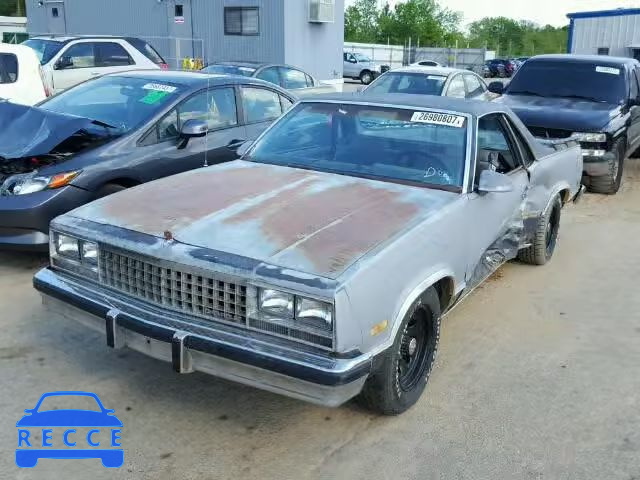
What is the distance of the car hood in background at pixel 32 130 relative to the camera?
17.5 feet

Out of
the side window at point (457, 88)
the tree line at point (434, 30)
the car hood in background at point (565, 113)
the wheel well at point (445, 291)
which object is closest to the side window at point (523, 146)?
the wheel well at point (445, 291)

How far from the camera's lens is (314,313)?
2.92 meters

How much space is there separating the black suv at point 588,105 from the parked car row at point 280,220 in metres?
2.03

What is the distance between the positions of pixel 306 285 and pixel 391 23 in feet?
229

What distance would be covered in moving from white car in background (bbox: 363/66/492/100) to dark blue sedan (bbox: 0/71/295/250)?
225 inches

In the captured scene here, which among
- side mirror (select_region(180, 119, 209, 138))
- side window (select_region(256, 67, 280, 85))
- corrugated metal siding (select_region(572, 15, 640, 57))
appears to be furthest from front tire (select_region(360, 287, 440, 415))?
corrugated metal siding (select_region(572, 15, 640, 57))

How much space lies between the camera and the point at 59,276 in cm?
371

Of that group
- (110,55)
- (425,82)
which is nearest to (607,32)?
(425,82)

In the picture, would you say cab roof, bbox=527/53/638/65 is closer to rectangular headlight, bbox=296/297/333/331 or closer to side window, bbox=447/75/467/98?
side window, bbox=447/75/467/98

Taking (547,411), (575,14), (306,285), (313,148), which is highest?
(575,14)

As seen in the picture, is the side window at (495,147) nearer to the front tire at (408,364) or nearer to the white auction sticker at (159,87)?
the front tire at (408,364)

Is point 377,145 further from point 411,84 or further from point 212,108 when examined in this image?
point 411,84

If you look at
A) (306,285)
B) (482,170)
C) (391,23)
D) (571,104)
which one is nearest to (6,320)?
(306,285)

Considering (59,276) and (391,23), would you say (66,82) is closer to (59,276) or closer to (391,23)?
(59,276)
